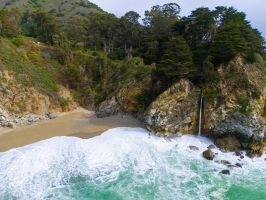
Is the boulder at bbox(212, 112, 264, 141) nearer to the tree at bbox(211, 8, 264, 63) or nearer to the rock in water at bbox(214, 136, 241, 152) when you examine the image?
the rock in water at bbox(214, 136, 241, 152)

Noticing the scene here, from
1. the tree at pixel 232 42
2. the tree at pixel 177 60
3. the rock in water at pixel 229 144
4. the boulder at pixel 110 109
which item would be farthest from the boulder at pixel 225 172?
the boulder at pixel 110 109

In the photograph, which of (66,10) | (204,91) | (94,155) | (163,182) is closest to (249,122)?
(204,91)

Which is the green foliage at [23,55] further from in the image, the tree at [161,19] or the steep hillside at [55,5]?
the steep hillside at [55,5]

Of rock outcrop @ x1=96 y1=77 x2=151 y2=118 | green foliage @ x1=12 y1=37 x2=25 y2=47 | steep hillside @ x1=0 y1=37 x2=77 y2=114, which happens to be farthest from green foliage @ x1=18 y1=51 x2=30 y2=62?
rock outcrop @ x1=96 y1=77 x2=151 y2=118

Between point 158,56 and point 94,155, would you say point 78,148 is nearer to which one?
point 94,155

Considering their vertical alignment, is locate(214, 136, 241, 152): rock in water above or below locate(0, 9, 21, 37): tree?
below
